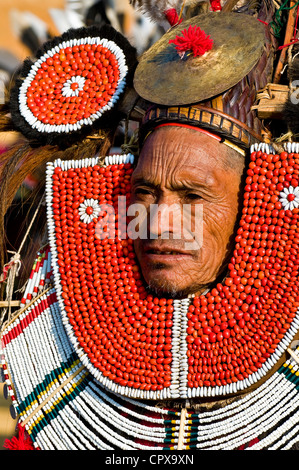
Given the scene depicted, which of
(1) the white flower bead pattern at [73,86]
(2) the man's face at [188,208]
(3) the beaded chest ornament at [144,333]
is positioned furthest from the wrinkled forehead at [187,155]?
(1) the white flower bead pattern at [73,86]

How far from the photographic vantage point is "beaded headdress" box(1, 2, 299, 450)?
2250mm

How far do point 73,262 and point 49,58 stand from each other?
3.56 feet

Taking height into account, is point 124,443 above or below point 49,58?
below

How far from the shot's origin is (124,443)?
7.91 feet

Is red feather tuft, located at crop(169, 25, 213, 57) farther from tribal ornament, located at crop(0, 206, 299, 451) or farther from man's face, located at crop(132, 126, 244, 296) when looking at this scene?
tribal ornament, located at crop(0, 206, 299, 451)

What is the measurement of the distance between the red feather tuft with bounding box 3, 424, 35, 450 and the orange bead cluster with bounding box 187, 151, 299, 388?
877mm

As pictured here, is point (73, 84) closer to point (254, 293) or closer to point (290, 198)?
point (290, 198)

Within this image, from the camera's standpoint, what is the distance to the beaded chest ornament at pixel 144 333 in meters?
2.24

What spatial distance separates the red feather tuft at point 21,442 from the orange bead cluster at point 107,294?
53cm

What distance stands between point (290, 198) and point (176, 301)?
62 centimetres

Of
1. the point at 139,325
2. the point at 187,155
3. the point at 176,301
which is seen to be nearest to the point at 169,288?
the point at 176,301
